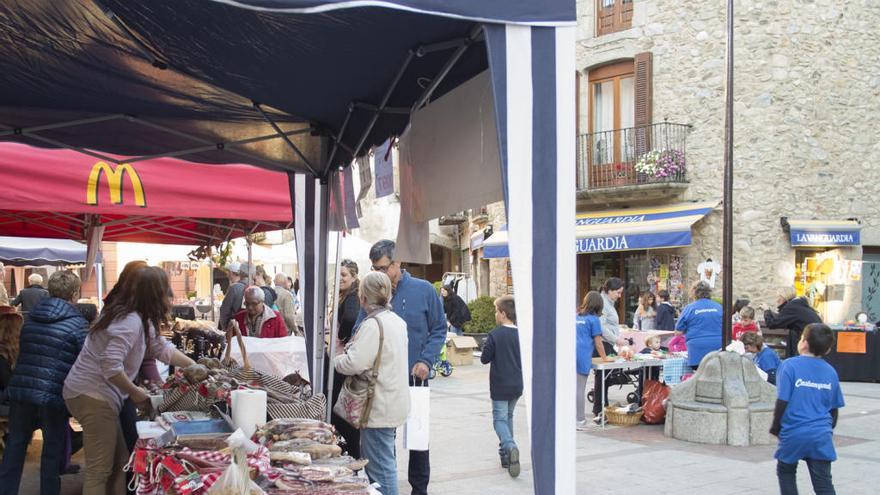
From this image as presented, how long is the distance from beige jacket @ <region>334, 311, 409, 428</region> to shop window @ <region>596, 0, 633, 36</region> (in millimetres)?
16725

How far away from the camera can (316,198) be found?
6.47 meters

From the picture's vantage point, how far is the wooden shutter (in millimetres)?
19172

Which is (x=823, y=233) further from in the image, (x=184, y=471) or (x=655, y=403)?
(x=184, y=471)

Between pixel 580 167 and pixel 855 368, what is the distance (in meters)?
8.60

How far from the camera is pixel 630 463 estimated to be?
7785mm

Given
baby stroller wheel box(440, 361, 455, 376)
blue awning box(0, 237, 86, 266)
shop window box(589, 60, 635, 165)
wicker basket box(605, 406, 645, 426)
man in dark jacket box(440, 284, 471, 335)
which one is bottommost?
baby stroller wheel box(440, 361, 455, 376)

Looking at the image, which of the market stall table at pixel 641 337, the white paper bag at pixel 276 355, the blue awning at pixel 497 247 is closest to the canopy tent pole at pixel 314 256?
the white paper bag at pixel 276 355

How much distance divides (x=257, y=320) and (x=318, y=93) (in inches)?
109

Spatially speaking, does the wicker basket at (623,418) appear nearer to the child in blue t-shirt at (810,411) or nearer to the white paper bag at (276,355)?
the child in blue t-shirt at (810,411)

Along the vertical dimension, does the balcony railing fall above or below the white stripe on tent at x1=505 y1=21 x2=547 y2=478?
above

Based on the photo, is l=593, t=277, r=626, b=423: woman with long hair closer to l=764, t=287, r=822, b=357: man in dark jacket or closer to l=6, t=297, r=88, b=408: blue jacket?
l=764, t=287, r=822, b=357: man in dark jacket

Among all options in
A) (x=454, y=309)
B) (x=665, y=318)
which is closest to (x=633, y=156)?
(x=454, y=309)

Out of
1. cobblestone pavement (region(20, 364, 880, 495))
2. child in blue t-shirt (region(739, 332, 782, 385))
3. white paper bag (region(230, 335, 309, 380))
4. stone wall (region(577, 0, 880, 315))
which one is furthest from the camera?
stone wall (region(577, 0, 880, 315))

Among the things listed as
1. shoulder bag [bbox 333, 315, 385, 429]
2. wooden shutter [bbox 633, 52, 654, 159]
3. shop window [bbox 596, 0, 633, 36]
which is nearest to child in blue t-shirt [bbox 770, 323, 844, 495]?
Result: shoulder bag [bbox 333, 315, 385, 429]
